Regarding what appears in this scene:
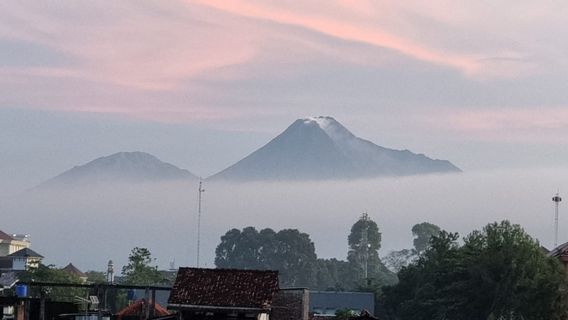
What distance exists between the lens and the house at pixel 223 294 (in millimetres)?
86125

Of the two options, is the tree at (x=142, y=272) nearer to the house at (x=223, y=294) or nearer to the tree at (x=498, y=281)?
the tree at (x=498, y=281)

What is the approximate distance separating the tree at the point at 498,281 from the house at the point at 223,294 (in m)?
45.3

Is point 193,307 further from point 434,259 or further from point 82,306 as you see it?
point 434,259

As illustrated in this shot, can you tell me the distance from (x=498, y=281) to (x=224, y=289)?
53569 mm

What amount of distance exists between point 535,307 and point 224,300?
159ft

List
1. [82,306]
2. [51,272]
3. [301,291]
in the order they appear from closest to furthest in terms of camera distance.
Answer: [301,291]
[82,306]
[51,272]

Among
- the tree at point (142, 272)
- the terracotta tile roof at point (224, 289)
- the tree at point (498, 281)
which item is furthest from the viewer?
the tree at point (142, 272)

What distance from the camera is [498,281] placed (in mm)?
134875

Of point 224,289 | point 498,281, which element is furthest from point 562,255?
point 224,289

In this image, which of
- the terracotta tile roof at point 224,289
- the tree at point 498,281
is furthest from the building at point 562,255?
the terracotta tile roof at point 224,289

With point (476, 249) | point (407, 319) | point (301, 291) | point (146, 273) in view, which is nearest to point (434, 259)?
point (407, 319)

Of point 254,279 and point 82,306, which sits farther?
point 82,306

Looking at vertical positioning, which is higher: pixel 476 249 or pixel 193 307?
pixel 476 249

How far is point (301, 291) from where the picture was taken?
98.2m
